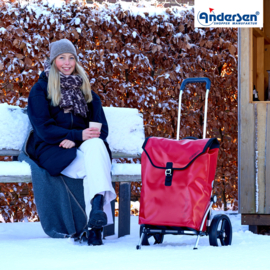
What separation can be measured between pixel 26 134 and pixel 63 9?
5.69 feet

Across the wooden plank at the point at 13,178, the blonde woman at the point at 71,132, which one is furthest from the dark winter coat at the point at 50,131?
the wooden plank at the point at 13,178

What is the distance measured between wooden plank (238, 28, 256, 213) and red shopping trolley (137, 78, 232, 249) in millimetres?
966

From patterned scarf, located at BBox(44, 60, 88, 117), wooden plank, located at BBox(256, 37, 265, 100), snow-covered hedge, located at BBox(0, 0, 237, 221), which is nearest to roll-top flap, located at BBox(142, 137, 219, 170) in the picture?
patterned scarf, located at BBox(44, 60, 88, 117)

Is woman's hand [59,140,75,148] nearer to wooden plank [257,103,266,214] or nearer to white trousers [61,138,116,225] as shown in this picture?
white trousers [61,138,116,225]

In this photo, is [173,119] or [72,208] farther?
[173,119]

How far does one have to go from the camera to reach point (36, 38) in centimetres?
484

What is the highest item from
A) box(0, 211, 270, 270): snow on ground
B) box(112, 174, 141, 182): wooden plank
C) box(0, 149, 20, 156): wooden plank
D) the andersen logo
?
the andersen logo

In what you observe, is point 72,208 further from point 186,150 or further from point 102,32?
point 102,32

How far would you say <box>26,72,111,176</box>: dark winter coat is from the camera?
3.25 m

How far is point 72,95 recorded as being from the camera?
3.46 m

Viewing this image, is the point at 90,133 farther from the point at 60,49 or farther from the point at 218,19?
the point at 218,19

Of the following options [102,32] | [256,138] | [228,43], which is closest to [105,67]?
[102,32]

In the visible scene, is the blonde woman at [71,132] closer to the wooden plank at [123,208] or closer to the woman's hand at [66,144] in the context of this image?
the woman's hand at [66,144]

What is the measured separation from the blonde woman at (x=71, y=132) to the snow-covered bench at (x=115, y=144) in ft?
0.54
